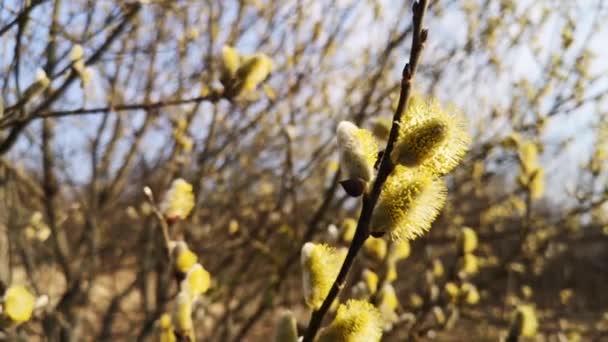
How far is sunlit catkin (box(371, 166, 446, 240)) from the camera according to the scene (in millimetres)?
656

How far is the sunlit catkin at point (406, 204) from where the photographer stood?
0.66 metres

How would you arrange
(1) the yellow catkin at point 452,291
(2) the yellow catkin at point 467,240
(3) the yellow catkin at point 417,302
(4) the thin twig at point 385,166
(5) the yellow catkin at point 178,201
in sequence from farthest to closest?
(3) the yellow catkin at point 417,302
(1) the yellow catkin at point 452,291
(2) the yellow catkin at point 467,240
(5) the yellow catkin at point 178,201
(4) the thin twig at point 385,166

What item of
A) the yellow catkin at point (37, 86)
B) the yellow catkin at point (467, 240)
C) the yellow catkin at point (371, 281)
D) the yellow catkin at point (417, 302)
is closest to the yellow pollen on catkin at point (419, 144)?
the yellow catkin at point (371, 281)

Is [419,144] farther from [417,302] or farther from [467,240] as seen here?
[417,302]

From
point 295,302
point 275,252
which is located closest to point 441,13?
point 275,252

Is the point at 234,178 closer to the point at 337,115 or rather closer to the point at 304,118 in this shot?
the point at 304,118

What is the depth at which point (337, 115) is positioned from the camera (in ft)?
9.18

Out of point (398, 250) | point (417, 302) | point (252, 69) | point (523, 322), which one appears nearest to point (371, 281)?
point (398, 250)

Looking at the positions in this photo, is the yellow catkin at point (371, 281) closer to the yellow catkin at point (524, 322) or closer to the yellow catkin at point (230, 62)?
the yellow catkin at point (524, 322)

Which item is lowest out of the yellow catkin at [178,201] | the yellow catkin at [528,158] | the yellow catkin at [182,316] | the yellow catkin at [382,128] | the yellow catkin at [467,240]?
the yellow catkin at [182,316]

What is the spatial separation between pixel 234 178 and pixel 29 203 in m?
1.33

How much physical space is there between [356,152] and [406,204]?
85 mm

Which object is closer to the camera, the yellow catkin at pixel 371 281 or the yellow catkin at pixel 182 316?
the yellow catkin at pixel 182 316

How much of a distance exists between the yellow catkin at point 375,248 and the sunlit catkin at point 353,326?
730mm
